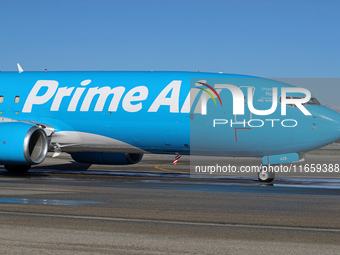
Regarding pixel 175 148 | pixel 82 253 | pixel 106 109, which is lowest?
pixel 82 253

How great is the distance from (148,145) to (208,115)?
9.03 feet

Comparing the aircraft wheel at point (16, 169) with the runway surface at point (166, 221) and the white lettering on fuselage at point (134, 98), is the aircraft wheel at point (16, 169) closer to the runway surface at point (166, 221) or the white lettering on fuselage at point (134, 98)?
the white lettering on fuselage at point (134, 98)

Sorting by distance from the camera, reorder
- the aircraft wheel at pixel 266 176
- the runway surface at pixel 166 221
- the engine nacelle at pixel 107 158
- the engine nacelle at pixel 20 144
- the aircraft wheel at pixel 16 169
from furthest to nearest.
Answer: the aircraft wheel at pixel 16 169
the engine nacelle at pixel 107 158
the engine nacelle at pixel 20 144
the aircraft wheel at pixel 266 176
the runway surface at pixel 166 221

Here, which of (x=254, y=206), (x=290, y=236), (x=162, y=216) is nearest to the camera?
(x=290, y=236)

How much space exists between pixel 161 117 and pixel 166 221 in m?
10.8

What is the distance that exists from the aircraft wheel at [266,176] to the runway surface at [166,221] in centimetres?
392

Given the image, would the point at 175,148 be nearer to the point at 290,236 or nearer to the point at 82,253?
the point at 290,236

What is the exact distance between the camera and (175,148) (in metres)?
20.7

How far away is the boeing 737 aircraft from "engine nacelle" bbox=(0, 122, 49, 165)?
0.04 m

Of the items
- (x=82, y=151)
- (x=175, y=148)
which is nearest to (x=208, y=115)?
(x=175, y=148)

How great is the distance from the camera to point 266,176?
19562mm

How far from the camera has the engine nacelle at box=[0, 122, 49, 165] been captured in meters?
19.8

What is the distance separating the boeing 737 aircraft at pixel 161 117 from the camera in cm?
1927

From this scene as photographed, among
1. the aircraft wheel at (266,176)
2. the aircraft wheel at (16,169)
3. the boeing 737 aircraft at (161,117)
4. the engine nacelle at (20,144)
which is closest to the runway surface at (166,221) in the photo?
the aircraft wheel at (266,176)
